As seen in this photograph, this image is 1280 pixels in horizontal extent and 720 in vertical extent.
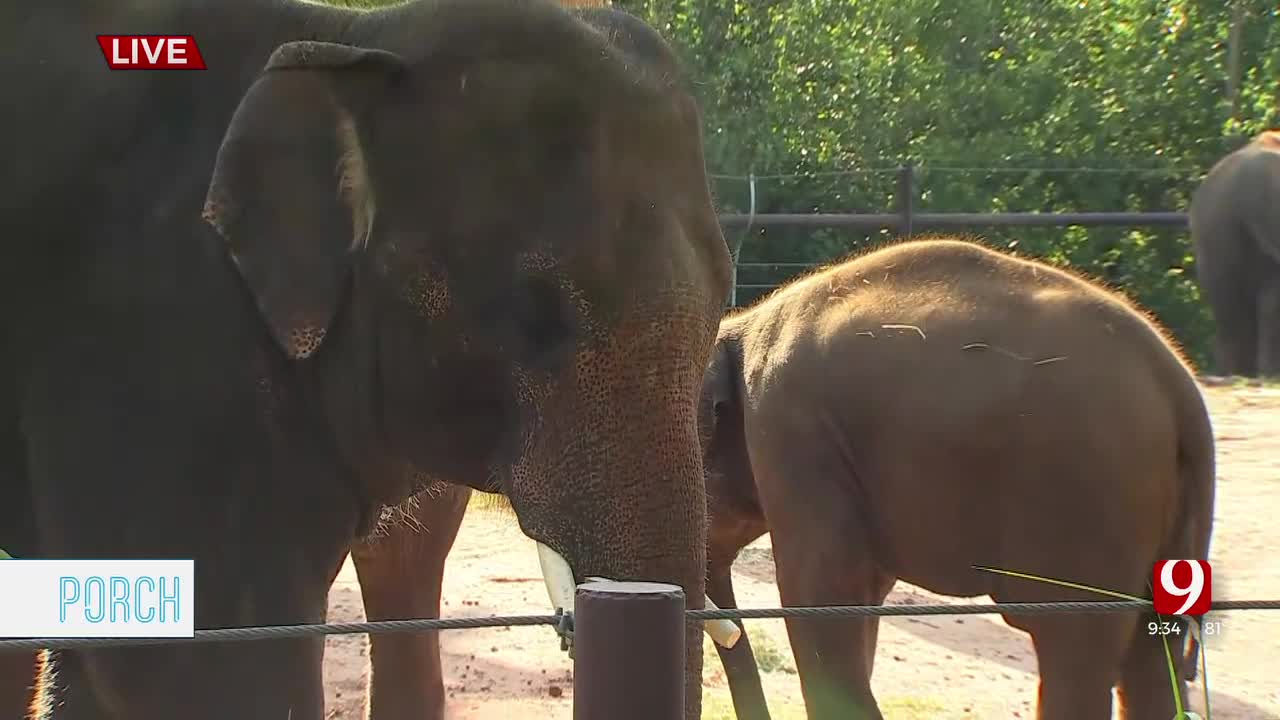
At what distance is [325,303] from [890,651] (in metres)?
2.22

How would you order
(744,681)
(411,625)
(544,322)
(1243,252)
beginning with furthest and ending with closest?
(1243,252) < (744,681) < (544,322) < (411,625)

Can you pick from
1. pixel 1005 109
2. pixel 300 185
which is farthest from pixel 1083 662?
pixel 1005 109

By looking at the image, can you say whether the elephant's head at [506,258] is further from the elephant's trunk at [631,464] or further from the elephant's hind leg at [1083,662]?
the elephant's hind leg at [1083,662]

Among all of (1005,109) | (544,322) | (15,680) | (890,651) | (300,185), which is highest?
(1005,109)

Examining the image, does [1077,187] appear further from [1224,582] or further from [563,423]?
[563,423]

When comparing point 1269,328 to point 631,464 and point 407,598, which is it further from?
point 631,464

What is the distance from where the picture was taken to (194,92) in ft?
4.29

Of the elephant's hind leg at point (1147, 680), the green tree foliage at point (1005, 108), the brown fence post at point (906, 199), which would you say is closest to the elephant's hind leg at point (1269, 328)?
the green tree foliage at point (1005, 108)

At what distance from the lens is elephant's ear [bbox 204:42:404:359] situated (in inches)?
46.1

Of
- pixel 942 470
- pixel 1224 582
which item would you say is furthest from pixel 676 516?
pixel 1224 582

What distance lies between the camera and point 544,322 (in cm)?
116

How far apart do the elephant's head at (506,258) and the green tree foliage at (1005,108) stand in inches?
205

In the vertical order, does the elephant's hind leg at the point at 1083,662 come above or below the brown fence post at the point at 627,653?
below

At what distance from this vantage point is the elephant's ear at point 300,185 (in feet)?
3.84
